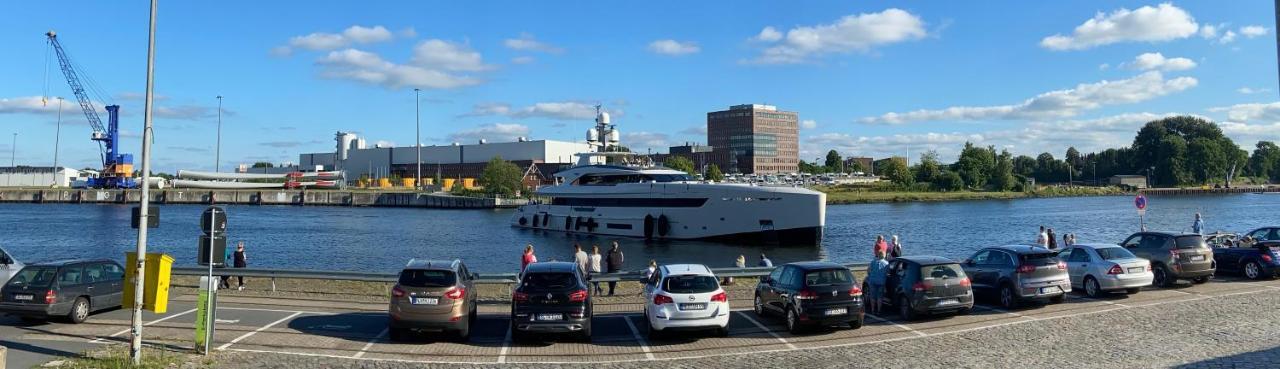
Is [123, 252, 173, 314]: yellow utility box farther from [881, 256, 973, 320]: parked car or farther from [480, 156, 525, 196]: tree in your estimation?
[480, 156, 525, 196]: tree

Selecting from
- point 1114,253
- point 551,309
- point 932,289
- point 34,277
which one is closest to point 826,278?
point 932,289

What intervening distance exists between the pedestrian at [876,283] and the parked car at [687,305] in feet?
15.0

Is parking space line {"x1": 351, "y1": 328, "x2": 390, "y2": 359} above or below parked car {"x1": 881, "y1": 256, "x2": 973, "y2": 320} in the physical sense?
below

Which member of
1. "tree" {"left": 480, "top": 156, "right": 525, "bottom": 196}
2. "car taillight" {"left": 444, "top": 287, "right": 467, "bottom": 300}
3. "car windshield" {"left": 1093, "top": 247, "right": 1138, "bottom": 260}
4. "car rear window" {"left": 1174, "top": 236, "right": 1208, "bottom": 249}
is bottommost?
"car taillight" {"left": 444, "top": 287, "right": 467, "bottom": 300}

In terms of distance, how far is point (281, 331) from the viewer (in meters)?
15.4

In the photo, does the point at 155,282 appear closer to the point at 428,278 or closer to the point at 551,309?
the point at 428,278

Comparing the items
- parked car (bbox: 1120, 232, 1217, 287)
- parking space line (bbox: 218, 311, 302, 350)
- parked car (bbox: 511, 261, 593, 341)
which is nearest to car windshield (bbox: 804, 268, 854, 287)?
parked car (bbox: 511, 261, 593, 341)

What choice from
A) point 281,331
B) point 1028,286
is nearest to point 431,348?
point 281,331

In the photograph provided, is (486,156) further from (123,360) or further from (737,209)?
(123,360)

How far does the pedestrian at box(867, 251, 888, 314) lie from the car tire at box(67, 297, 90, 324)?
53.8ft

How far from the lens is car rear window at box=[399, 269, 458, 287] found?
14.4 meters

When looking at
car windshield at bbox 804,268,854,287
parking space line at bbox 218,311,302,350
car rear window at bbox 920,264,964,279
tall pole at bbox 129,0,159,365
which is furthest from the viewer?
car rear window at bbox 920,264,964,279

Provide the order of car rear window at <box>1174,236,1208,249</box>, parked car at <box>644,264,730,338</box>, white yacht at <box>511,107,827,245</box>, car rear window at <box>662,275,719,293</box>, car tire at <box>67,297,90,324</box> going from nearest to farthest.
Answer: parked car at <box>644,264,730,338</box> < car rear window at <box>662,275,719,293</box> < car tire at <box>67,297,90,324</box> < car rear window at <box>1174,236,1208,249</box> < white yacht at <box>511,107,827,245</box>

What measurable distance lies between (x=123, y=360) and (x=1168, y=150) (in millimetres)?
213924
